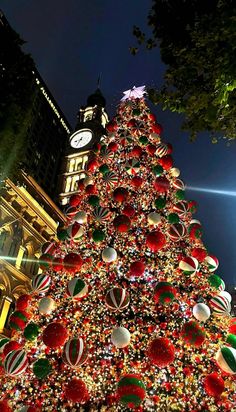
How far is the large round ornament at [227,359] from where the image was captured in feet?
18.4

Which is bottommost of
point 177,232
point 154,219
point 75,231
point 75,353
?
point 75,353

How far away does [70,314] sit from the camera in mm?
7137

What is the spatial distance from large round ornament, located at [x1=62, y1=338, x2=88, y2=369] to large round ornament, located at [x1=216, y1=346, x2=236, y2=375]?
2571 mm

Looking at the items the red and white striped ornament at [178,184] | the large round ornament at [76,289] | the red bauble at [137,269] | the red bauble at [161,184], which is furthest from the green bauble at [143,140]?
the large round ornament at [76,289]

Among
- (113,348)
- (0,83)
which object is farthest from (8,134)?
(113,348)

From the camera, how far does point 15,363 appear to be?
609cm

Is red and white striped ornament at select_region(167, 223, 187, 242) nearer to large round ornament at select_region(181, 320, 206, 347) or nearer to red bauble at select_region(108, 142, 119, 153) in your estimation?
large round ornament at select_region(181, 320, 206, 347)

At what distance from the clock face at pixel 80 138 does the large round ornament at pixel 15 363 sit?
1097 inches

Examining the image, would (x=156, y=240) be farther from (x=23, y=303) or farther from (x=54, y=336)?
(x=23, y=303)

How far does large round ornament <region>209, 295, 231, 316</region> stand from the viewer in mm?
6828

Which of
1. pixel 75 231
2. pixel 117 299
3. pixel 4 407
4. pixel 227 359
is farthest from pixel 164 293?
pixel 4 407

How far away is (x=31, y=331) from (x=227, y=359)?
4069 mm

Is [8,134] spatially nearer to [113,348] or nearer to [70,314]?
[70,314]

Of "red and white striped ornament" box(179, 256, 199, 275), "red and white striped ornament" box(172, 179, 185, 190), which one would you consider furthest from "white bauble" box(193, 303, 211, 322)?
"red and white striped ornament" box(172, 179, 185, 190)
